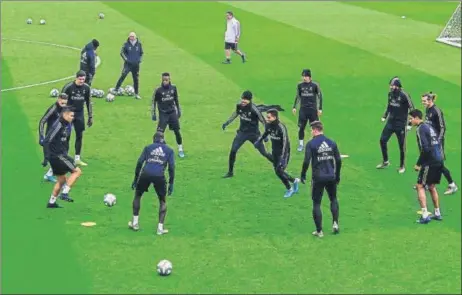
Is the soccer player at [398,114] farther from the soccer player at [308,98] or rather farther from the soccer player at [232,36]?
the soccer player at [232,36]

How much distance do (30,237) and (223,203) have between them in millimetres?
4507

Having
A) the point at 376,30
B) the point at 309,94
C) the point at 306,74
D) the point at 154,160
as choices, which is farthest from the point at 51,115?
the point at 376,30

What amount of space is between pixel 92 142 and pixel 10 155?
2.62 m

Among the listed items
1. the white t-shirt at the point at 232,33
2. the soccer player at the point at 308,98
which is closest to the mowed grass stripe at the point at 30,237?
the soccer player at the point at 308,98

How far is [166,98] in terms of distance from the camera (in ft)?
74.4

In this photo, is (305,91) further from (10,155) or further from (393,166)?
(10,155)

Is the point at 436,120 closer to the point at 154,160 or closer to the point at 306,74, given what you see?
the point at 306,74

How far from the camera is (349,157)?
23.3 meters

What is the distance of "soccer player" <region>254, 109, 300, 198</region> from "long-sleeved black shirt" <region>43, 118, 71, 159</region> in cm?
452

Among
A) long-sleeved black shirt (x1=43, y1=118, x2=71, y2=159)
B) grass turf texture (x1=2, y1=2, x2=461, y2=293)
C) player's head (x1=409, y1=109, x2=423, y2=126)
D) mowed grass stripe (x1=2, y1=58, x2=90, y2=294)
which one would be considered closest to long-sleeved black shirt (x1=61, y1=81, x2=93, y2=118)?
grass turf texture (x1=2, y1=2, x2=461, y2=293)

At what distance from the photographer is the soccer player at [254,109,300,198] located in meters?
19.4

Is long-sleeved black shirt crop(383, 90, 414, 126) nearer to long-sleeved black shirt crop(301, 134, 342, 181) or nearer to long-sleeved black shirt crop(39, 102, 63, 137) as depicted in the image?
long-sleeved black shirt crop(301, 134, 342, 181)

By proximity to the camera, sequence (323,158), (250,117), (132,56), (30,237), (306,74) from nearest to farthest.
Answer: (323,158) < (30,237) < (250,117) < (306,74) < (132,56)

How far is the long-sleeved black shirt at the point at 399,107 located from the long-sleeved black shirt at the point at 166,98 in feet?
18.2
